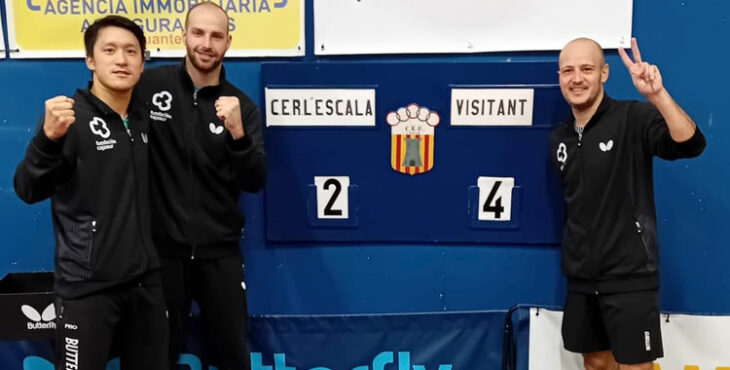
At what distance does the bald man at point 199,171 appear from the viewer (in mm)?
2230

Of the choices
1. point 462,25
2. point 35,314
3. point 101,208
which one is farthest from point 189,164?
point 462,25

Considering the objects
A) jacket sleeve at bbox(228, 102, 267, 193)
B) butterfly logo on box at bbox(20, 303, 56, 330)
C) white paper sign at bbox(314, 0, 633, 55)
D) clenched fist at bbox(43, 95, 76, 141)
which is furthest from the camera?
white paper sign at bbox(314, 0, 633, 55)

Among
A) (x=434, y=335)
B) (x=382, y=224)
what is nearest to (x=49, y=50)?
(x=382, y=224)

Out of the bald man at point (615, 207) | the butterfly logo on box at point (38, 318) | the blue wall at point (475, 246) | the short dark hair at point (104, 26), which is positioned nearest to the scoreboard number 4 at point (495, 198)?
the blue wall at point (475, 246)

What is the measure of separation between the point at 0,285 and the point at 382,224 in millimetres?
1505

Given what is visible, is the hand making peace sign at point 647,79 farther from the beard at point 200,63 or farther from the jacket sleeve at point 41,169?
the jacket sleeve at point 41,169

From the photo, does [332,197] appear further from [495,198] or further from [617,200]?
[617,200]

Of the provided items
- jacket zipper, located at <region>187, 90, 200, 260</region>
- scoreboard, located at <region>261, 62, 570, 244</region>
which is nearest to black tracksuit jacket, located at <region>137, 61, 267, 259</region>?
jacket zipper, located at <region>187, 90, 200, 260</region>

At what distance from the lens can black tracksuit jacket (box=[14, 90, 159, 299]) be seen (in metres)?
1.98

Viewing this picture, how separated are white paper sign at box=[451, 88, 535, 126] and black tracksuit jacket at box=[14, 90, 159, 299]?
124cm

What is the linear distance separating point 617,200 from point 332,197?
1082 mm

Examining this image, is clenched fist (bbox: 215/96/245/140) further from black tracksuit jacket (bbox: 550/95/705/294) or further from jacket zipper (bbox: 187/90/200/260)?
black tracksuit jacket (bbox: 550/95/705/294)

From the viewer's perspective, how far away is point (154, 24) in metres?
2.60

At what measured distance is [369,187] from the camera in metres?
2.67
